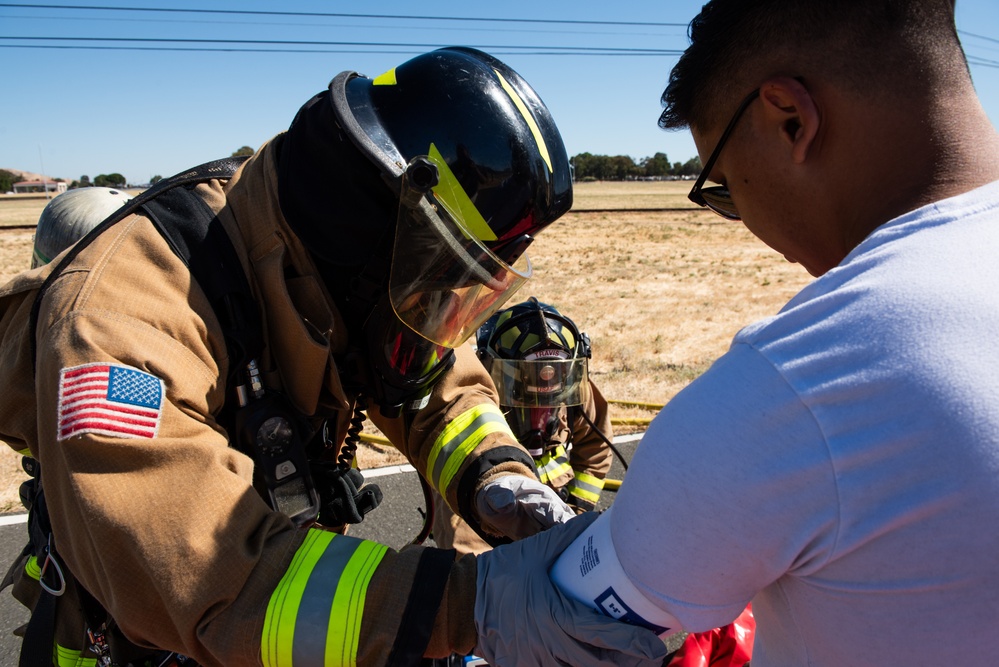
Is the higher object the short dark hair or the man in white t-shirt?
the short dark hair

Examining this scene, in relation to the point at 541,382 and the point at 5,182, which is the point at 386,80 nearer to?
the point at 541,382

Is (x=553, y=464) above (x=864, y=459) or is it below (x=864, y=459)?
below

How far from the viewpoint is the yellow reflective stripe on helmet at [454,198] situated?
1.84 metres

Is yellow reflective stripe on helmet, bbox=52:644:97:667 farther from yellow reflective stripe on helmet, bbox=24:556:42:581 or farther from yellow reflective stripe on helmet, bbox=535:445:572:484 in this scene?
yellow reflective stripe on helmet, bbox=535:445:572:484

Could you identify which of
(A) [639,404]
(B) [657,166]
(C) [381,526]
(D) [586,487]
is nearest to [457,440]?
(D) [586,487]

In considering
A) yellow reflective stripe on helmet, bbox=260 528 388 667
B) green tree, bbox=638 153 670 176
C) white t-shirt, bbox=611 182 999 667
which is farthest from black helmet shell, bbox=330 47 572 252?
green tree, bbox=638 153 670 176

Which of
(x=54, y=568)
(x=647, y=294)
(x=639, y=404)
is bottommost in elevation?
(x=647, y=294)

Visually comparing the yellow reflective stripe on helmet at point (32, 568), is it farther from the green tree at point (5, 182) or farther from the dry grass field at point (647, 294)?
the green tree at point (5, 182)

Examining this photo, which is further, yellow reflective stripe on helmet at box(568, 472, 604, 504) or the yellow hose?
the yellow hose

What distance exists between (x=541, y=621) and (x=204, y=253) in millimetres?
1113

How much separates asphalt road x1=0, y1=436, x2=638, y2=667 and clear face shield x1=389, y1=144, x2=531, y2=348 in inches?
57.6

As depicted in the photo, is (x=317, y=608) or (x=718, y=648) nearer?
(x=317, y=608)

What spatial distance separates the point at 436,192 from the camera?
72.4 inches

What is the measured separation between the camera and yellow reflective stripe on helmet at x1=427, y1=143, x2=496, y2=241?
184 centimetres
